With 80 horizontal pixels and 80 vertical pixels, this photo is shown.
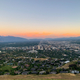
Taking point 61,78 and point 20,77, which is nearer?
point 61,78

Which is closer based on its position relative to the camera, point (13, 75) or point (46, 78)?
point (46, 78)

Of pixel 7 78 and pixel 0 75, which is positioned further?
pixel 0 75

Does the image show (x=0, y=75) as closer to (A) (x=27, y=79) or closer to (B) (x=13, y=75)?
(B) (x=13, y=75)

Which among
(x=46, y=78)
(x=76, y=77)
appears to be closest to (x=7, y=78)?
(x=46, y=78)

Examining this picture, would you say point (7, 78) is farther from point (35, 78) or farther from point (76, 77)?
point (76, 77)

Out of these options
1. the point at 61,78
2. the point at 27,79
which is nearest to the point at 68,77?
the point at 61,78

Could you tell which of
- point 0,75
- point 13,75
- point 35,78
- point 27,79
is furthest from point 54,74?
point 0,75

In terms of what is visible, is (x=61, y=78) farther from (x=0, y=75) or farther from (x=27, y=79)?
(x=0, y=75)
